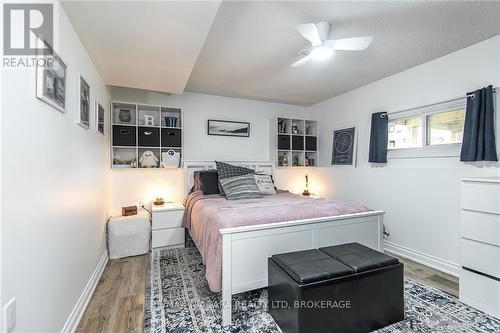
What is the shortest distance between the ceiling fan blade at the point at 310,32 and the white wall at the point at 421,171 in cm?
174

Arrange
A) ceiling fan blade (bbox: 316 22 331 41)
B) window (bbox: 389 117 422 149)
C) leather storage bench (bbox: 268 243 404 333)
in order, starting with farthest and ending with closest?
window (bbox: 389 117 422 149) → ceiling fan blade (bbox: 316 22 331 41) → leather storage bench (bbox: 268 243 404 333)

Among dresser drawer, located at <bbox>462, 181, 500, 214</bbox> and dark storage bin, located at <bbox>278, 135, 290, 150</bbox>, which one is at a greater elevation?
dark storage bin, located at <bbox>278, 135, 290, 150</bbox>

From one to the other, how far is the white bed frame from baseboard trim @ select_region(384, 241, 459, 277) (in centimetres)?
88

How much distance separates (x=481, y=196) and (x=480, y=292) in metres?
0.79

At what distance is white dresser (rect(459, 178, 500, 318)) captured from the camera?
1850 mm

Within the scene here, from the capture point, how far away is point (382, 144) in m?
3.27

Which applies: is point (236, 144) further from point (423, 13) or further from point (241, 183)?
point (423, 13)

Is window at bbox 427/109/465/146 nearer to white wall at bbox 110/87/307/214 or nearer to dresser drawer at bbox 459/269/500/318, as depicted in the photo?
dresser drawer at bbox 459/269/500/318

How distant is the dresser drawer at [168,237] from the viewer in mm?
3113

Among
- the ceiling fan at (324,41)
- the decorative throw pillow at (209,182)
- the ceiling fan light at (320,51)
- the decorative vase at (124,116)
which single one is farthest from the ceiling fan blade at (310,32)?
the decorative vase at (124,116)

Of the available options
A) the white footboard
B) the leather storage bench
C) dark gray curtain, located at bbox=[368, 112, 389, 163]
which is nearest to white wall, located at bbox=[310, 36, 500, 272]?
dark gray curtain, located at bbox=[368, 112, 389, 163]

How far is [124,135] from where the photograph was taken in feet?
10.8

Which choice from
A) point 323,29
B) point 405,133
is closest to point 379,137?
point 405,133

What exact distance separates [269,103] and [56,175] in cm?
370
